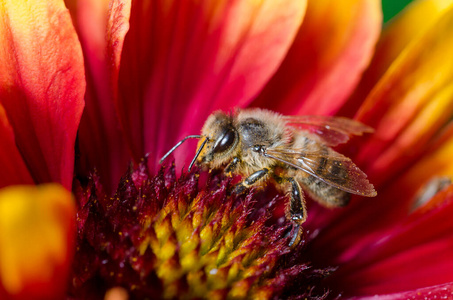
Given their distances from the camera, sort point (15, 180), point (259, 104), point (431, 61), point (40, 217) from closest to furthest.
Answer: point (40, 217), point (15, 180), point (431, 61), point (259, 104)

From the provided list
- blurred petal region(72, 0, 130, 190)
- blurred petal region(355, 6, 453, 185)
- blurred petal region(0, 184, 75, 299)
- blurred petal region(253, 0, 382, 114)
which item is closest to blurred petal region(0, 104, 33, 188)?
blurred petal region(72, 0, 130, 190)

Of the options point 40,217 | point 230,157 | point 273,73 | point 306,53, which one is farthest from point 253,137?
point 40,217

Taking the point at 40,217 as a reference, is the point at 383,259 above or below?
below

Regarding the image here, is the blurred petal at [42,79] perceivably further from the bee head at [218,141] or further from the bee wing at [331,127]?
the bee wing at [331,127]

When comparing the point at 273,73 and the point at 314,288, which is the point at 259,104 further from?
the point at 314,288

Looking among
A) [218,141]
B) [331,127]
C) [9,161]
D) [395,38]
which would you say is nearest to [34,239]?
[9,161]

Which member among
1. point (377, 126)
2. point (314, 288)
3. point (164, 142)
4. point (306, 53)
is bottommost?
point (314, 288)

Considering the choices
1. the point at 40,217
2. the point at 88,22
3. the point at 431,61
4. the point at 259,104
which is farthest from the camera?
the point at 259,104
